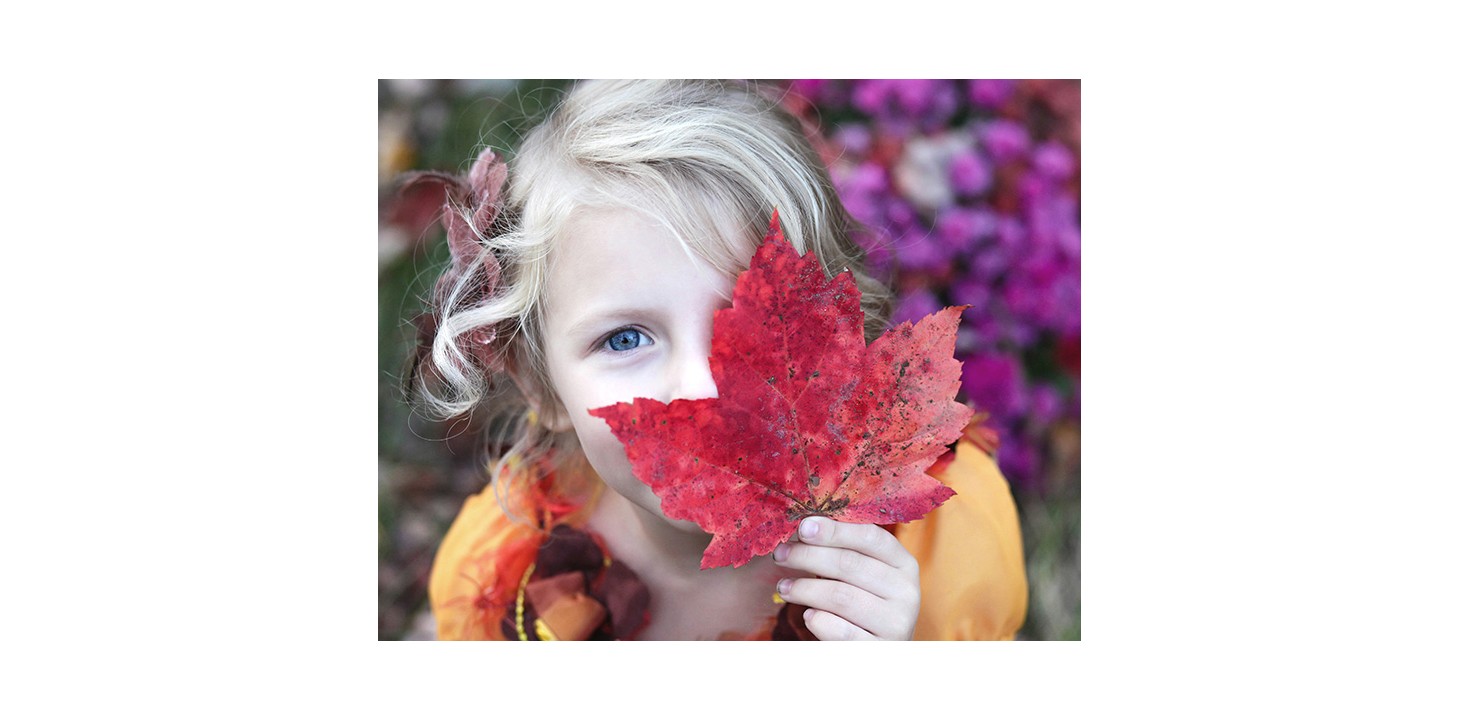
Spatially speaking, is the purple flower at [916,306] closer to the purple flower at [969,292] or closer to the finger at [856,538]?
the purple flower at [969,292]

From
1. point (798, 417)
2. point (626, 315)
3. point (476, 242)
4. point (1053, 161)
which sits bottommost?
point (798, 417)

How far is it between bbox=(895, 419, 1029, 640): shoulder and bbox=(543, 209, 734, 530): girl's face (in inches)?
13.4

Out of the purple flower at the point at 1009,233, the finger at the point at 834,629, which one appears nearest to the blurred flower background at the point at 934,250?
the purple flower at the point at 1009,233

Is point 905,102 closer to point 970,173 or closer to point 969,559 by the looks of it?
point 970,173

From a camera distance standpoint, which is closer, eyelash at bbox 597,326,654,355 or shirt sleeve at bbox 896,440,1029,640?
eyelash at bbox 597,326,654,355

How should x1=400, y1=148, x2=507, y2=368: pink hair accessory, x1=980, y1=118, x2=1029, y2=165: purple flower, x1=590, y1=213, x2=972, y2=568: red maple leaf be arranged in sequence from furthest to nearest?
x1=980, y1=118, x2=1029, y2=165: purple flower → x1=400, y1=148, x2=507, y2=368: pink hair accessory → x1=590, y1=213, x2=972, y2=568: red maple leaf

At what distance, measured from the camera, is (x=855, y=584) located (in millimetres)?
992

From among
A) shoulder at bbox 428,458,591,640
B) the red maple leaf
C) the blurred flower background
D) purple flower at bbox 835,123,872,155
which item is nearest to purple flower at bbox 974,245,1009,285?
the blurred flower background

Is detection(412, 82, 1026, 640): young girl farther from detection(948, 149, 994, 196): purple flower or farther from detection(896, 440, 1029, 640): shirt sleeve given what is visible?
detection(948, 149, 994, 196): purple flower

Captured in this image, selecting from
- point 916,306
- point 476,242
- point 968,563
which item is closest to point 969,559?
point 968,563

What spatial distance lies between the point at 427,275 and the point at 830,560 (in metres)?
0.60

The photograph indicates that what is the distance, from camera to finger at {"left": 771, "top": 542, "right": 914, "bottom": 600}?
977 millimetres

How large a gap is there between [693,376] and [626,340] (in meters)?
0.09

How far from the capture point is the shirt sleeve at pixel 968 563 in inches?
43.2
